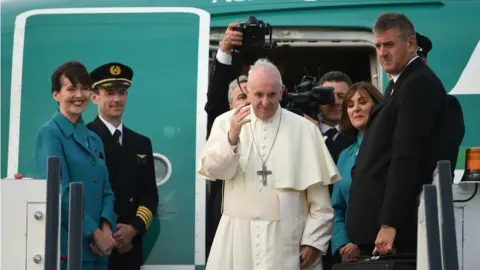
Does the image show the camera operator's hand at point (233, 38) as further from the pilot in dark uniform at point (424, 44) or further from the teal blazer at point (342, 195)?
the pilot in dark uniform at point (424, 44)

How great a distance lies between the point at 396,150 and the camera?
5492 mm

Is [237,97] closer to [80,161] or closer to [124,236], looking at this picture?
[124,236]

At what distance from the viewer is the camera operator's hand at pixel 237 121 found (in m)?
5.86

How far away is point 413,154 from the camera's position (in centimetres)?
544

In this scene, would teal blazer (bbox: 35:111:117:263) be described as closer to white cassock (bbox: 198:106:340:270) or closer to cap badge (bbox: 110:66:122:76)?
white cassock (bbox: 198:106:340:270)

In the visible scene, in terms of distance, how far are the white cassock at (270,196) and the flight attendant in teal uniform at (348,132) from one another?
1.18ft

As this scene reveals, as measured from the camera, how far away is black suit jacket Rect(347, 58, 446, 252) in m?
5.44

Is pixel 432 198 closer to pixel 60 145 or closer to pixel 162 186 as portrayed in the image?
pixel 60 145

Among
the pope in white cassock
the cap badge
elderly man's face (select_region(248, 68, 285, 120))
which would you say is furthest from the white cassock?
the cap badge

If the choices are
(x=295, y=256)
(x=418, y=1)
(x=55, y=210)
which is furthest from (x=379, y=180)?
(x=418, y=1)

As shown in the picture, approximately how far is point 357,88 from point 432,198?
2184 millimetres

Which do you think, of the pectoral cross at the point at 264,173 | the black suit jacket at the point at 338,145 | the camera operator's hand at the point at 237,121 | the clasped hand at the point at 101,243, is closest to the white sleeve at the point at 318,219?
the pectoral cross at the point at 264,173

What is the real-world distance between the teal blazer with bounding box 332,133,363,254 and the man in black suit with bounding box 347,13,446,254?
709 mm

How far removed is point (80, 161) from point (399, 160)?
2.17 meters
